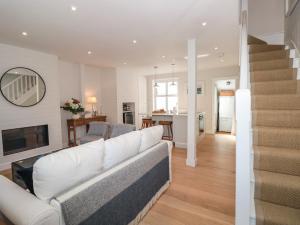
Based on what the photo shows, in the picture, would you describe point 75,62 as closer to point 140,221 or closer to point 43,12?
point 43,12

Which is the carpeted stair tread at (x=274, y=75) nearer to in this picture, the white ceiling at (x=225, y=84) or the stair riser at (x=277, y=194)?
the stair riser at (x=277, y=194)

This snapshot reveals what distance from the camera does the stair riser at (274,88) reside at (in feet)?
7.42

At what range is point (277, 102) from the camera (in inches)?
85.0

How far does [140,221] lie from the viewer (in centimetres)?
198

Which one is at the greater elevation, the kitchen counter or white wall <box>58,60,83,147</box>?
white wall <box>58,60,83,147</box>

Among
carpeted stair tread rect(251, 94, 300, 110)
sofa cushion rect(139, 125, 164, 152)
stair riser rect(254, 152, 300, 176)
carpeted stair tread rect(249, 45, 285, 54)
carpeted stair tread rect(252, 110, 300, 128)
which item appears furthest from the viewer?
carpeted stair tread rect(249, 45, 285, 54)

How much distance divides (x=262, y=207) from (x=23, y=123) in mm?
4781

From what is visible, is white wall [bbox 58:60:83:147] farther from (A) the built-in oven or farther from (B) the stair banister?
(B) the stair banister

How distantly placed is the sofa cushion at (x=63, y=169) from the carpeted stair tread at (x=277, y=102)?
2.09 meters

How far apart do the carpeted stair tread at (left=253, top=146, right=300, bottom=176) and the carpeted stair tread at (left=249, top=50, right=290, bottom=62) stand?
5.91 ft

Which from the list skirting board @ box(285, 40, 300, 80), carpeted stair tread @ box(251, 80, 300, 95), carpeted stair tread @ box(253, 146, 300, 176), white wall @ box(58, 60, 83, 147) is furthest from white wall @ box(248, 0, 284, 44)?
white wall @ box(58, 60, 83, 147)

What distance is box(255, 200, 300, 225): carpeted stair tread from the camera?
4.31 ft

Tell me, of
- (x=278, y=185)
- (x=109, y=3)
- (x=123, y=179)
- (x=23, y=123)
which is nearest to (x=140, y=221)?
(x=123, y=179)

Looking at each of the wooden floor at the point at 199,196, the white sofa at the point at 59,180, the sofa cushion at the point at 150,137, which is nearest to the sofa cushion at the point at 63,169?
the white sofa at the point at 59,180
